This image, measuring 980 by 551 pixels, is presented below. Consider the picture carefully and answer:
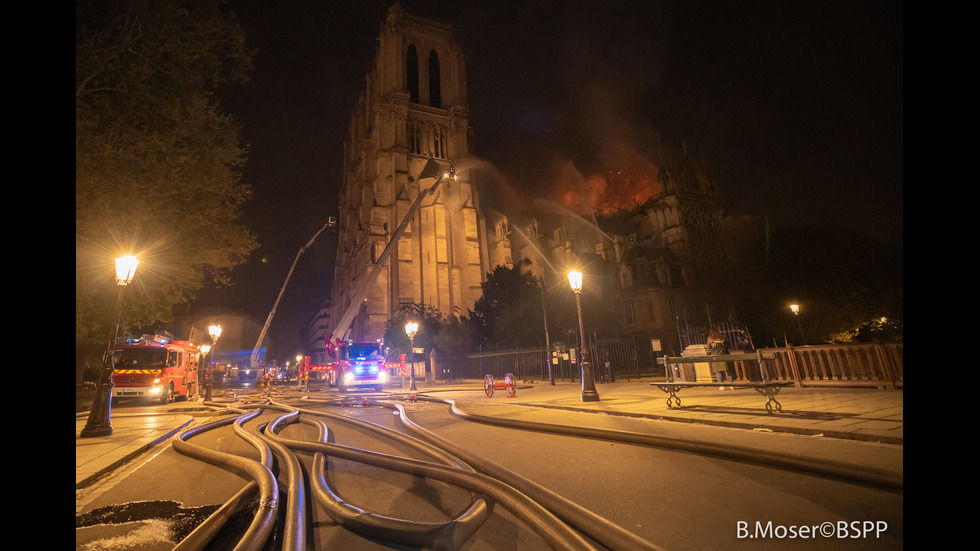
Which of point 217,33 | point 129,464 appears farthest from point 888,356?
point 217,33

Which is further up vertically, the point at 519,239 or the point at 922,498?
the point at 519,239

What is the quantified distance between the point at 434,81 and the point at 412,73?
11.0 ft

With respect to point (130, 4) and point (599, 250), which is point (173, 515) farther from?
point (599, 250)

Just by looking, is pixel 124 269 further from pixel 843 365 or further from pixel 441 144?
pixel 441 144

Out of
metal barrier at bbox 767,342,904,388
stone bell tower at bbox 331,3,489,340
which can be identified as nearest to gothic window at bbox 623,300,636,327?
stone bell tower at bbox 331,3,489,340

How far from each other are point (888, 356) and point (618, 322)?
2726 cm

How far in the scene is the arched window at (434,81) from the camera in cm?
5819

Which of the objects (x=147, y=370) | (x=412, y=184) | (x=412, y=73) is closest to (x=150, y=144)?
(x=147, y=370)

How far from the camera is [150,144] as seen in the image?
9867 mm

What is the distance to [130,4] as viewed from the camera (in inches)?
351

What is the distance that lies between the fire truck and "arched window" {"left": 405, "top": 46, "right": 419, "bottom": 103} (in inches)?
1879
